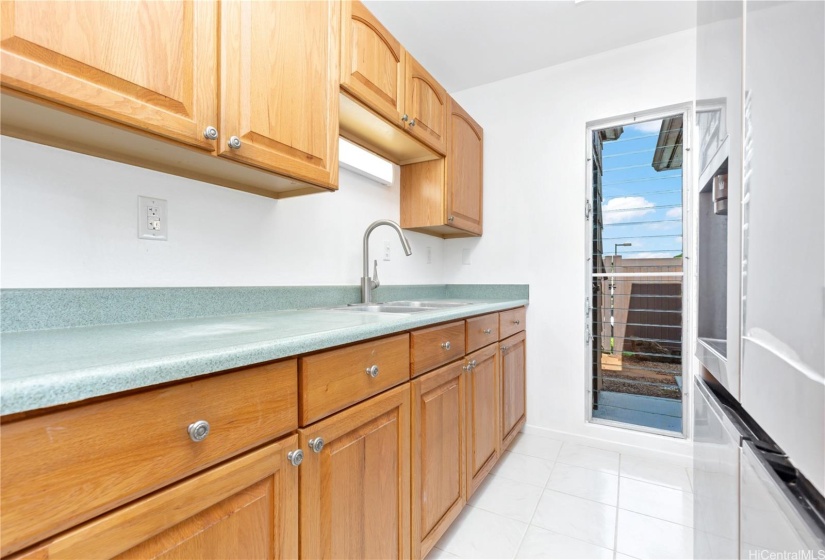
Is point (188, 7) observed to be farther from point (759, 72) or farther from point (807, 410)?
point (807, 410)

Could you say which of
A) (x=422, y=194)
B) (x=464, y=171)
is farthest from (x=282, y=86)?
(x=464, y=171)

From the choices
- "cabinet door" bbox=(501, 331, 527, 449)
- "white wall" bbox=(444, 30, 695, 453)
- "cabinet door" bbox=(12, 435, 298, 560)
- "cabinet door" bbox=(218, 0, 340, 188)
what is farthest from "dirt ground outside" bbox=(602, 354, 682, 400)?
"cabinet door" bbox=(12, 435, 298, 560)

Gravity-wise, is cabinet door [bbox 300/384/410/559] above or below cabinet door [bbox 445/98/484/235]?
below

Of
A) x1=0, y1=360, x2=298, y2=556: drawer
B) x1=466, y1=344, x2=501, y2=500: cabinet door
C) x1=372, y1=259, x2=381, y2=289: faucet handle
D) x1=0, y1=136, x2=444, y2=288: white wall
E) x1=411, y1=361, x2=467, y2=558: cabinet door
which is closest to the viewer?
x1=0, y1=360, x2=298, y2=556: drawer

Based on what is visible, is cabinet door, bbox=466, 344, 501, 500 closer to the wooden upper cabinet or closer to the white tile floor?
the white tile floor

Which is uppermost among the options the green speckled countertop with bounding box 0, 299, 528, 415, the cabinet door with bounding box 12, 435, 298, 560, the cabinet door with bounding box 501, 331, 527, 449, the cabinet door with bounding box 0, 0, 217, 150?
the cabinet door with bounding box 0, 0, 217, 150

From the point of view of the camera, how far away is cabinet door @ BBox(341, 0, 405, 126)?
1.29m

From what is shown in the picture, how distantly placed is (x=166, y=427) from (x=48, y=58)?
0.68 metres

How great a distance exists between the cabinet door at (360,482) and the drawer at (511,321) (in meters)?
1.00

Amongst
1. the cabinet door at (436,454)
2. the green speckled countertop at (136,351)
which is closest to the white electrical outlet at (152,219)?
the green speckled countertop at (136,351)

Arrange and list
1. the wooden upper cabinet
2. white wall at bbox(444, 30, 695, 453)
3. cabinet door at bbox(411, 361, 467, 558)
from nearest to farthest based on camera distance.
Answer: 1. cabinet door at bbox(411, 361, 467, 558)
2. the wooden upper cabinet
3. white wall at bbox(444, 30, 695, 453)

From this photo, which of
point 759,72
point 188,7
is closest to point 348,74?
point 188,7

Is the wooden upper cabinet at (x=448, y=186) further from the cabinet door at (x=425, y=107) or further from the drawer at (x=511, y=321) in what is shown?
the drawer at (x=511, y=321)

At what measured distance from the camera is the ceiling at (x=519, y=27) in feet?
6.14
